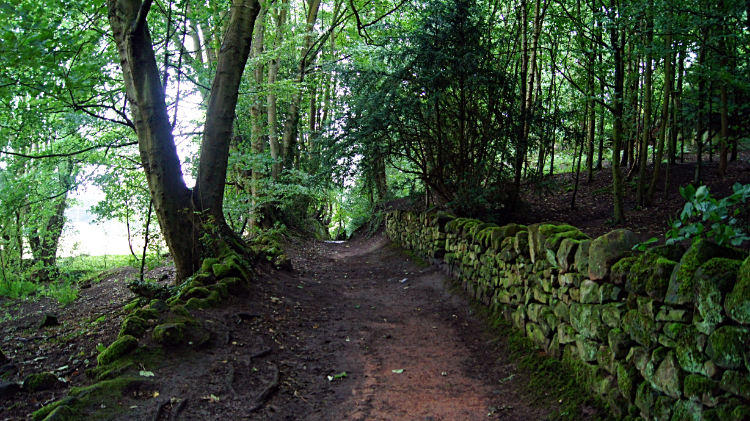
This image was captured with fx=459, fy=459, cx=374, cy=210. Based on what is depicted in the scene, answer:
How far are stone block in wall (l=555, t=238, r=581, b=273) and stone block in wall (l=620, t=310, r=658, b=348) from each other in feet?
3.09

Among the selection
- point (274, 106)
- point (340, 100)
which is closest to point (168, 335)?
point (340, 100)

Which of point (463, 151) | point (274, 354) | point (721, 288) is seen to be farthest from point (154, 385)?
point (463, 151)

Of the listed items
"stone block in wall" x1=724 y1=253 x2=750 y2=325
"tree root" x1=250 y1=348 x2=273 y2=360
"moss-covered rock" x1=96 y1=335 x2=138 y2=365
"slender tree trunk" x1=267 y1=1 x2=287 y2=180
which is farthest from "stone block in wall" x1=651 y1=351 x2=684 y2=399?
"slender tree trunk" x1=267 y1=1 x2=287 y2=180

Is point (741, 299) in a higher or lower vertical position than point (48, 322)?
higher

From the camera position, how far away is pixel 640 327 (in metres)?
2.95

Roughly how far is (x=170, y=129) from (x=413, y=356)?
444cm

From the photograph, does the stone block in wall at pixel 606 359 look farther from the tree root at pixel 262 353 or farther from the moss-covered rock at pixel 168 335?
the moss-covered rock at pixel 168 335

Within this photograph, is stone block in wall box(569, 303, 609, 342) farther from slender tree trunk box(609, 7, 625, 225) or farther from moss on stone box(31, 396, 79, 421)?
slender tree trunk box(609, 7, 625, 225)

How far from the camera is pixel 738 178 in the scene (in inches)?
389

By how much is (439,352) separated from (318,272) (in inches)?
226

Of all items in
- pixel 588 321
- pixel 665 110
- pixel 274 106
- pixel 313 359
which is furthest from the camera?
pixel 274 106

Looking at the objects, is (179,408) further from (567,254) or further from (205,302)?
(567,254)

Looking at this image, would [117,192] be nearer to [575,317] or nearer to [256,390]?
[256,390]

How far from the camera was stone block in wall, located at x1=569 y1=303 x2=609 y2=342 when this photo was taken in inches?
136
